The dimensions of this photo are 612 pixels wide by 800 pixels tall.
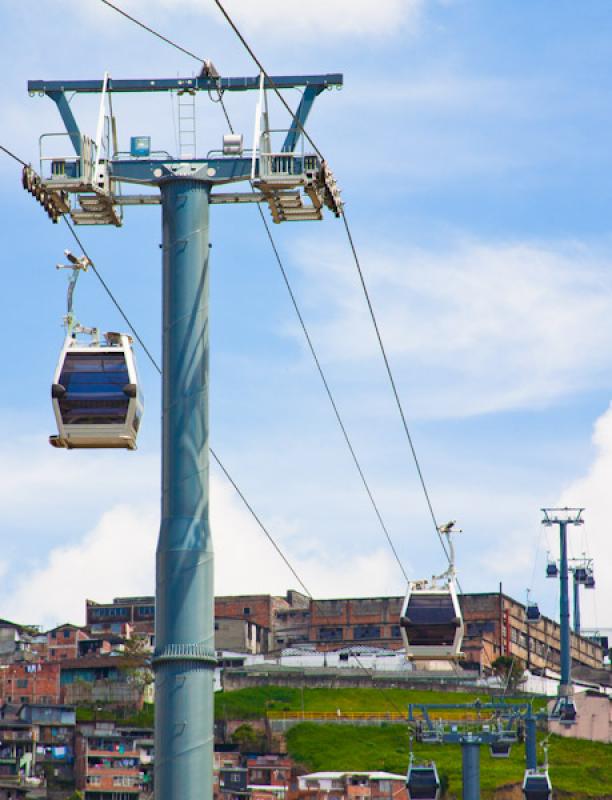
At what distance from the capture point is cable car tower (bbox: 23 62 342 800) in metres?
18.4

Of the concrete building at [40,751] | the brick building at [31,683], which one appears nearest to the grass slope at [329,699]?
the brick building at [31,683]

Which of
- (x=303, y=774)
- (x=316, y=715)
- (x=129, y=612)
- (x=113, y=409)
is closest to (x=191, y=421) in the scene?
(x=113, y=409)

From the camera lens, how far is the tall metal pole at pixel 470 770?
215 ft

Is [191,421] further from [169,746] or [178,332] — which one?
[169,746]

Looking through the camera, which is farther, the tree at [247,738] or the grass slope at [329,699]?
the grass slope at [329,699]

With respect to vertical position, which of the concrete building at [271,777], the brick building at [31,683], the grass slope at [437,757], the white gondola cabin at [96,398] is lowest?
the concrete building at [271,777]

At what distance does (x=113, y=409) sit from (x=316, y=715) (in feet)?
353

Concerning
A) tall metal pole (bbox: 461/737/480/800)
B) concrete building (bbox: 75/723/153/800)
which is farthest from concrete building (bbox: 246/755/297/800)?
tall metal pole (bbox: 461/737/480/800)

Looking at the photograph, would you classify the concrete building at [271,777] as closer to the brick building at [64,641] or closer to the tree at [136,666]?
the tree at [136,666]

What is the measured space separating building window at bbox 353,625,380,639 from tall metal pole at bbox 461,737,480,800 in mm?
83425

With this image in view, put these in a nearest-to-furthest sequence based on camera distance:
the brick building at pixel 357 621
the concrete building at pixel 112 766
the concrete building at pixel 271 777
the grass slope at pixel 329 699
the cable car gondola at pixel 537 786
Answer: the cable car gondola at pixel 537 786, the concrete building at pixel 271 777, the concrete building at pixel 112 766, the grass slope at pixel 329 699, the brick building at pixel 357 621

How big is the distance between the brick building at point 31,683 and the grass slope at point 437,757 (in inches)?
725

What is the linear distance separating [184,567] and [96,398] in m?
3.05

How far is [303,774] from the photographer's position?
11506 centimetres
